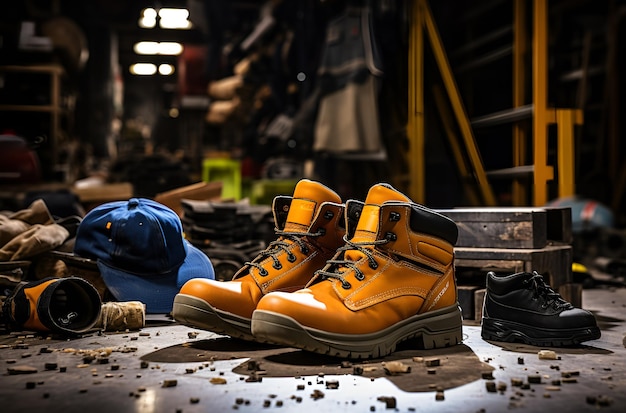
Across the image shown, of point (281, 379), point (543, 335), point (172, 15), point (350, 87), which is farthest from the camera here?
point (172, 15)

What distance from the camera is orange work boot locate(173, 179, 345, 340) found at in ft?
6.98

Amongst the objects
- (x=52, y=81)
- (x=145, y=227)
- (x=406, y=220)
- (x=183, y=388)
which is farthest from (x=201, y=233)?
(x=52, y=81)

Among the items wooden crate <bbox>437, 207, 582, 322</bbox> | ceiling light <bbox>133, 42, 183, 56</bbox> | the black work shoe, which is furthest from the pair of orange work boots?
ceiling light <bbox>133, 42, 183, 56</bbox>

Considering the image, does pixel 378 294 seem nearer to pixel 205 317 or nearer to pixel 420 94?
pixel 205 317

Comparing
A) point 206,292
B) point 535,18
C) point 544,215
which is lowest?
point 206,292

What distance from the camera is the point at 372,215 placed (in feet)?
7.11

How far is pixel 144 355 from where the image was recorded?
2.12m

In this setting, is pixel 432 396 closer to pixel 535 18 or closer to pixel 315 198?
pixel 315 198

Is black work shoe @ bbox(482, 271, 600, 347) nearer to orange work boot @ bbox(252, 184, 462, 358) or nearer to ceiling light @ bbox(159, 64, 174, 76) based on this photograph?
orange work boot @ bbox(252, 184, 462, 358)

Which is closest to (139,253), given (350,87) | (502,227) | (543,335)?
(502,227)

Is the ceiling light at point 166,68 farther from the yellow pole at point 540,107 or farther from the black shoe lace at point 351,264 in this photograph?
the black shoe lace at point 351,264

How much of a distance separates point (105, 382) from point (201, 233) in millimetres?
2129

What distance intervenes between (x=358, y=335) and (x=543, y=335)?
662 millimetres

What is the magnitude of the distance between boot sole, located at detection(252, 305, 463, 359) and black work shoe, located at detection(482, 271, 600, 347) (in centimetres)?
22
